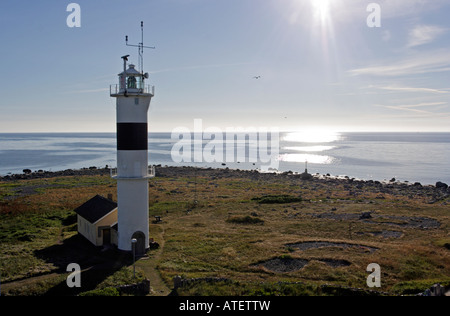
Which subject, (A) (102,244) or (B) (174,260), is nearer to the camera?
(B) (174,260)

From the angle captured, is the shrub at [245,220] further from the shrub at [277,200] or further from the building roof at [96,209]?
the building roof at [96,209]

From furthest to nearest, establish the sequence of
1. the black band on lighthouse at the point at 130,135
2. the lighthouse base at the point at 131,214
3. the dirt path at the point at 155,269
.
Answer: the lighthouse base at the point at 131,214 < the black band on lighthouse at the point at 130,135 < the dirt path at the point at 155,269

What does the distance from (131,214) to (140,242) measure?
180 centimetres

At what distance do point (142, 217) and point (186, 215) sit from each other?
534 inches

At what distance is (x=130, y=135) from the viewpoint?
20.3 m

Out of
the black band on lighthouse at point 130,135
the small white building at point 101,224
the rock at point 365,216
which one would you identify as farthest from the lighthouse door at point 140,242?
the rock at point 365,216

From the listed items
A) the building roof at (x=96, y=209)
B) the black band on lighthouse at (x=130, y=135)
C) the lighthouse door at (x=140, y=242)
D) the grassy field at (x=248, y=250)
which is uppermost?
the black band on lighthouse at (x=130, y=135)

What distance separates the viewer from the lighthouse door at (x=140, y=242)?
20611mm

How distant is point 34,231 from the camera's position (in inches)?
997

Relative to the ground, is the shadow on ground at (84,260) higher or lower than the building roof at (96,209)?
lower

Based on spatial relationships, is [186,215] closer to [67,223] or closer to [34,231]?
[67,223]

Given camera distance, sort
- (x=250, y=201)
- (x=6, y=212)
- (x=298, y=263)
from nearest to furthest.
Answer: (x=298, y=263) < (x=6, y=212) < (x=250, y=201)

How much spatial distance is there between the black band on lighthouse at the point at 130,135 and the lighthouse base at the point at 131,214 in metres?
2.07
